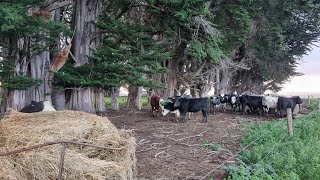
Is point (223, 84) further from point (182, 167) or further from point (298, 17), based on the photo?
point (182, 167)

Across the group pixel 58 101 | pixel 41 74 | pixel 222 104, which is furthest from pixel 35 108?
pixel 222 104

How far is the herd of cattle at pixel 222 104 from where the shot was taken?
1509 centimetres

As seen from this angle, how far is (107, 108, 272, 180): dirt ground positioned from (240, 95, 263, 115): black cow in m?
4.72

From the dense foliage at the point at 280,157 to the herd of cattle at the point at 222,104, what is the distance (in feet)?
13.1

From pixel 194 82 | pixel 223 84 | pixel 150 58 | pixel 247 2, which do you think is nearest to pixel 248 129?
pixel 150 58

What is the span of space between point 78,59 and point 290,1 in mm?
16696

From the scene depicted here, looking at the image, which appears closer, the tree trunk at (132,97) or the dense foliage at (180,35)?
the dense foliage at (180,35)

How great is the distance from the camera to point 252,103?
19.1 meters

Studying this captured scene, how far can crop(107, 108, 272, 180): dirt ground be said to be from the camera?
747cm

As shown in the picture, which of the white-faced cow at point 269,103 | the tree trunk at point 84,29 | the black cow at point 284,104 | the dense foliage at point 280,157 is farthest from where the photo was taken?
the white-faced cow at point 269,103

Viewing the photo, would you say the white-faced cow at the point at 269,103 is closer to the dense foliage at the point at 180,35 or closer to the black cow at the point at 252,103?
the black cow at the point at 252,103

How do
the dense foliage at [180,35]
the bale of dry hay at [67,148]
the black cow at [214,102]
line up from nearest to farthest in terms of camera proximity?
the bale of dry hay at [67,148]
the dense foliage at [180,35]
the black cow at [214,102]

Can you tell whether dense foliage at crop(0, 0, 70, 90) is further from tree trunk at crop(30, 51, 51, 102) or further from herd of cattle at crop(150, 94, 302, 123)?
herd of cattle at crop(150, 94, 302, 123)

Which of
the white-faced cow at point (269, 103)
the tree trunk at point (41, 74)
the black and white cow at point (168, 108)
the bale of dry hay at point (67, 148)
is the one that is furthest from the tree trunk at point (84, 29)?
the white-faced cow at point (269, 103)
